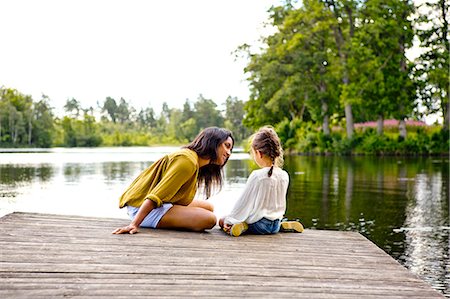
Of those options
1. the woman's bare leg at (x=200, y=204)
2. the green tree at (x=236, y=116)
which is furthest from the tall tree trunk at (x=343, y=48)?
the green tree at (x=236, y=116)

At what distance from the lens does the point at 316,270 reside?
426 cm

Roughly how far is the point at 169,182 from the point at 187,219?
48cm

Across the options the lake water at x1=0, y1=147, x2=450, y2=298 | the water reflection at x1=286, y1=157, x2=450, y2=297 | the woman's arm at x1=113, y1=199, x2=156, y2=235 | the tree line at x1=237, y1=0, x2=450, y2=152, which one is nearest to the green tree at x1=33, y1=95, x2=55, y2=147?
the tree line at x1=237, y1=0, x2=450, y2=152

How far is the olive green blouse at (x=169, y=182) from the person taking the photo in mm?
5129

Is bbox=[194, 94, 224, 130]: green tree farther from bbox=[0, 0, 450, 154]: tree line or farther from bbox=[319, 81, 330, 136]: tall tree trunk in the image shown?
bbox=[319, 81, 330, 136]: tall tree trunk

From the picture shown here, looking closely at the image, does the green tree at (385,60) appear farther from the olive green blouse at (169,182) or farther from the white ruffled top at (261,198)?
the olive green blouse at (169,182)

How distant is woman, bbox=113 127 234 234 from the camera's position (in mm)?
5180

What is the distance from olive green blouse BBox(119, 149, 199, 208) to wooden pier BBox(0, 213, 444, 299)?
1.02 feet

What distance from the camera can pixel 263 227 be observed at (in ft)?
18.2

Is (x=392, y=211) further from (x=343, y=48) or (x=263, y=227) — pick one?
(x=343, y=48)

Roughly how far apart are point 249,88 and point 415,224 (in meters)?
36.5

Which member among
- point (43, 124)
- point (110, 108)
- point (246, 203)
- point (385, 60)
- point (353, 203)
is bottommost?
point (353, 203)

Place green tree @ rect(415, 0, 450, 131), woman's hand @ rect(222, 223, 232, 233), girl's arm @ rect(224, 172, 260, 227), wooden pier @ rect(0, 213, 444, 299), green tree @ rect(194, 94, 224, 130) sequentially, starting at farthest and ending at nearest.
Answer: green tree @ rect(194, 94, 224, 130) < green tree @ rect(415, 0, 450, 131) < woman's hand @ rect(222, 223, 232, 233) < girl's arm @ rect(224, 172, 260, 227) < wooden pier @ rect(0, 213, 444, 299)

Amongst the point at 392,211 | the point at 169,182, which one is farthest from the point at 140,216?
the point at 392,211
